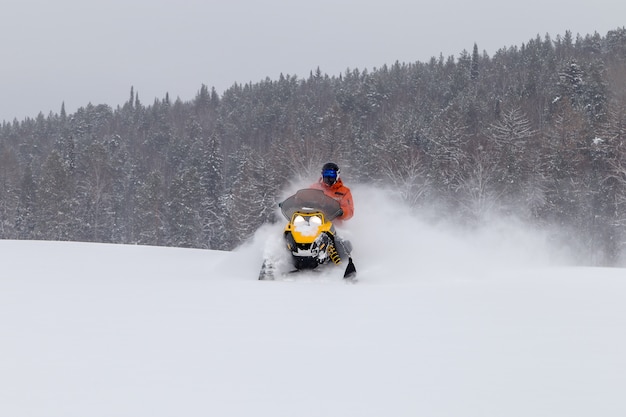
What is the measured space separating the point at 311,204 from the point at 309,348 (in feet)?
14.3

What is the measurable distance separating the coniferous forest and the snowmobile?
20841 millimetres

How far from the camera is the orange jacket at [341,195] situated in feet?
25.7

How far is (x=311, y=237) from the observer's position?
7.06 meters

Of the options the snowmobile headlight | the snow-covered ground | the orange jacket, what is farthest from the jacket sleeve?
the snow-covered ground

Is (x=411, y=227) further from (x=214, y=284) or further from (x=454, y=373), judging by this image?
(x=454, y=373)

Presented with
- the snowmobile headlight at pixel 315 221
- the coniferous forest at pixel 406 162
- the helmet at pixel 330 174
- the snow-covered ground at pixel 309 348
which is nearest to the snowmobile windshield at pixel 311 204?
the snowmobile headlight at pixel 315 221

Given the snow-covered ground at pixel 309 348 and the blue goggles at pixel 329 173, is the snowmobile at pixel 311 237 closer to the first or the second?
the blue goggles at pixel 329 173

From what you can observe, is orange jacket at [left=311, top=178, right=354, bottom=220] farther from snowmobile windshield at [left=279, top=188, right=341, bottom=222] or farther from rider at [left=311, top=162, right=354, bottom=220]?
snowmobile windshield at [left=279, top=188, right=341, bottom=222]

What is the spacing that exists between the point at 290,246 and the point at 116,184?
7209cm

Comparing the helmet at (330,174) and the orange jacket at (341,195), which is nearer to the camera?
the orange jacket at (341,195)

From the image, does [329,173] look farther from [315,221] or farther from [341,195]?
[315,221]

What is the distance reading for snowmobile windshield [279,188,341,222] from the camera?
7375mm

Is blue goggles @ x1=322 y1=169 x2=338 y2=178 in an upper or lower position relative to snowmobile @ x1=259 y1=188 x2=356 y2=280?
upper

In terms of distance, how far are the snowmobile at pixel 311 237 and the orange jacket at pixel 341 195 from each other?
0.21 meters
